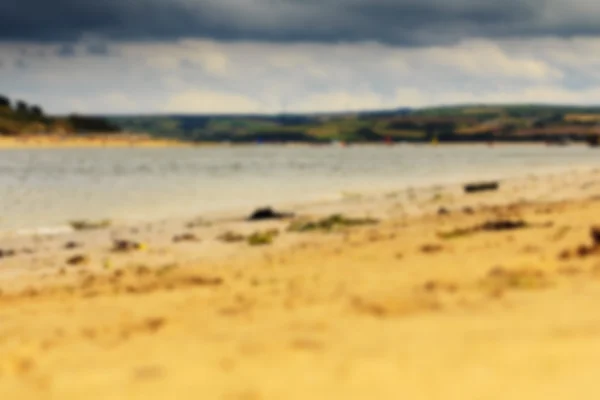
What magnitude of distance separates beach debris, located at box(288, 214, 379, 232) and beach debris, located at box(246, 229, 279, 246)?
38.3 inches

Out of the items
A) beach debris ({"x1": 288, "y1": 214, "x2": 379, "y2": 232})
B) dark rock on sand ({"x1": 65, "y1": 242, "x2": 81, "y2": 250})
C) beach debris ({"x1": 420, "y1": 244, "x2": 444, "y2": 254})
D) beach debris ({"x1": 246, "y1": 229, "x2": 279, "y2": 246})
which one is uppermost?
beach debris ({"x1": 420, "y1": 244, "x2": 444, "y2": 254})

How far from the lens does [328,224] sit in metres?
25.1

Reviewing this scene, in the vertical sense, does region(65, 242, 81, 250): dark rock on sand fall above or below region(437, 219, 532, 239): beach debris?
below

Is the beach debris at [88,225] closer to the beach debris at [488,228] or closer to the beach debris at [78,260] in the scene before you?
the beach debris at [78,260]

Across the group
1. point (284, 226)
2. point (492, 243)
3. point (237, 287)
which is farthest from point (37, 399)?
point (284, 226)

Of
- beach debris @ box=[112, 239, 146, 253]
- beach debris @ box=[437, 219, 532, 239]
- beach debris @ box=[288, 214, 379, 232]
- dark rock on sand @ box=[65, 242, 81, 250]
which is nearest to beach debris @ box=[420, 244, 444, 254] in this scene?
beach debris @ box=[437, 219, 532, 239]

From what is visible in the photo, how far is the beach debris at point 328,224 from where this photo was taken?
79.7 feet

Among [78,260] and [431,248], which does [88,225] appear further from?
[431,248]

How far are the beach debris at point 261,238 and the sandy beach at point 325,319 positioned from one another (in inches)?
24.8

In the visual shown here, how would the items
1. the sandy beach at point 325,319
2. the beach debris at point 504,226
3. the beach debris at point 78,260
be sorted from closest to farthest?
the sandy beach at point 325,319 < the beach debris at point 504,226 < the beach debris at point 78,260

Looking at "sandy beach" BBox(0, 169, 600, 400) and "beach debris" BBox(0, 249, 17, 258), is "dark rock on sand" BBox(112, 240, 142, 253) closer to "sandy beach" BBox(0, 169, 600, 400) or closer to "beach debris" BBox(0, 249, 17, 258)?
"sandy beach" BBox(0, 169, 600, 400)

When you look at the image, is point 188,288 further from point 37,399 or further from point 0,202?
point 0,202

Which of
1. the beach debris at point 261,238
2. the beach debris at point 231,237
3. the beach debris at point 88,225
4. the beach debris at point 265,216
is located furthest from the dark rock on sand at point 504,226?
the beach debris at point 88,225

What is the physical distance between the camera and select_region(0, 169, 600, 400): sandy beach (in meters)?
7.00
